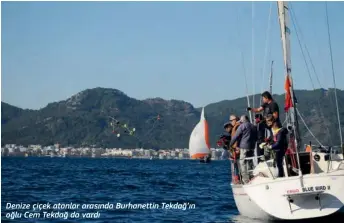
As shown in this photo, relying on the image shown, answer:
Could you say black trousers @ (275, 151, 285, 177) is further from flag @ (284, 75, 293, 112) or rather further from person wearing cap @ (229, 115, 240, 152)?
flag @ (284, 75, 293, 112)

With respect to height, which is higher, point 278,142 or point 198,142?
point 198,142

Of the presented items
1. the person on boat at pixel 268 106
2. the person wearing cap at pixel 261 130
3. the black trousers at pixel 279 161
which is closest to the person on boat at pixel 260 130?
the person wearing cap at pixel 261 130

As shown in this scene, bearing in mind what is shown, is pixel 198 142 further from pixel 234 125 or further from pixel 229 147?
pixel 234 125

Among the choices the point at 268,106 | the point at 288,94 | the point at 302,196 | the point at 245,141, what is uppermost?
the point at 288,94

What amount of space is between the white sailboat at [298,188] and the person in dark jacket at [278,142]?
0.20m

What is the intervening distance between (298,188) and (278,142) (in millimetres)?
1427

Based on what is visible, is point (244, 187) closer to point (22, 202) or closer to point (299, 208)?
point (299, 208)

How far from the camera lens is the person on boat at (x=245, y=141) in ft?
68.5

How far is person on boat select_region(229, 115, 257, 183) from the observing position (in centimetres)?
2088

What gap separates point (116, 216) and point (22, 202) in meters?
6.35

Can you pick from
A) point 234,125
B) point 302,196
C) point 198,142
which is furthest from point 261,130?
point 198,142

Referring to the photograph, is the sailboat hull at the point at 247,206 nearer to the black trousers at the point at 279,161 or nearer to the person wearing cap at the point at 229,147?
the person wearing cap at the point at 229,147

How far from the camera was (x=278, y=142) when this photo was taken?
63.8ft

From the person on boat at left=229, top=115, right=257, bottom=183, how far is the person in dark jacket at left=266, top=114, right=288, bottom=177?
109 cm
